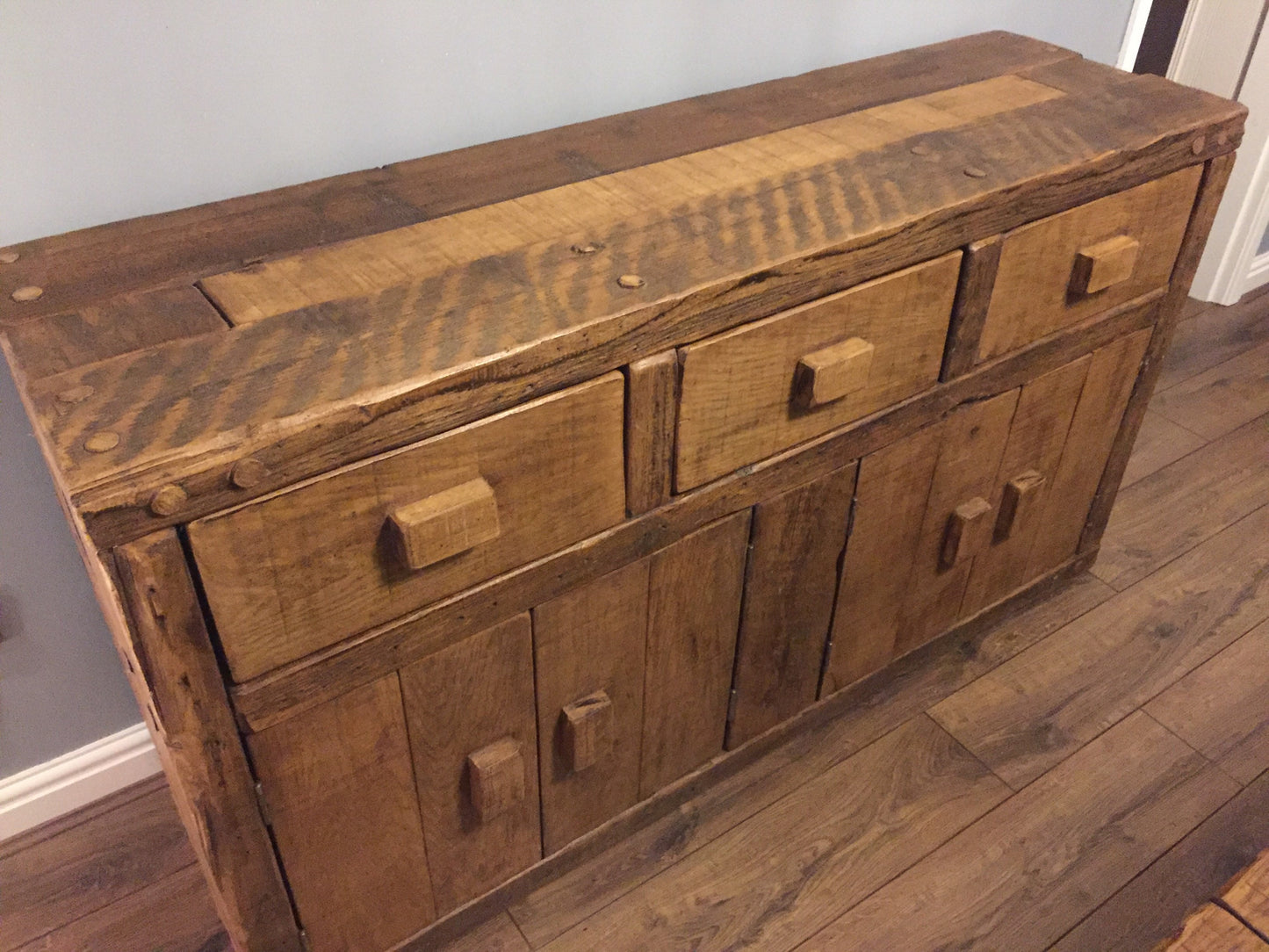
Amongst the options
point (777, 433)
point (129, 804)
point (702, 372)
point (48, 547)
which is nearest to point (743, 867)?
point (777, 433)

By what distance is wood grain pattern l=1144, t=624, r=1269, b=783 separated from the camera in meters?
1.51

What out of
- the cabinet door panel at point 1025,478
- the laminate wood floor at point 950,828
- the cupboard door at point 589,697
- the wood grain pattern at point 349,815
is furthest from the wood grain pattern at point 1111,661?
the wood grain pattern at point 349,815

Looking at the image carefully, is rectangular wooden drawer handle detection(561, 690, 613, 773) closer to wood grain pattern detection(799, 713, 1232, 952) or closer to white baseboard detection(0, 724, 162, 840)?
wood grain pattern detection(799, 713, 1232, 952)

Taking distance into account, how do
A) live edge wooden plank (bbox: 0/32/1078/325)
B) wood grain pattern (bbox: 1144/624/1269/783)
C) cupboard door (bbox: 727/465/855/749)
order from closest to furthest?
1. live edge wooden plank (bbox: 0/32/1078/325)
2. cupboard door (bbox: 727/465/855/749)
3. wood grain pattern (bbox: 1144/624/1269/783)

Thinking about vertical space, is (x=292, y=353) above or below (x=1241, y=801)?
above

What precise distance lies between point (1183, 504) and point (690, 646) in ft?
4.02

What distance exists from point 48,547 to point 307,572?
574 mm

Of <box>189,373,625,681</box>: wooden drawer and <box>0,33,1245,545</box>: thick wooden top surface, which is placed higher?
<box>0,33,1245,545</box>: thick wooden top surface

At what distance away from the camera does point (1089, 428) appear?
59.2 inches

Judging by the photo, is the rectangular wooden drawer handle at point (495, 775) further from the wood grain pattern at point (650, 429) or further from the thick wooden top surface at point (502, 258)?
the thick wooden top surface at point (502, 258)

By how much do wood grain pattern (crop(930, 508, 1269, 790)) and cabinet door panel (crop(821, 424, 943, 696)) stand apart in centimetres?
21

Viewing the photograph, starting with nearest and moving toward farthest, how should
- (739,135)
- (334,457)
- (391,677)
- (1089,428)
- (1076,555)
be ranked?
(334,457) < (391,677) < (739,135) < (1089,428) < (1076,555)

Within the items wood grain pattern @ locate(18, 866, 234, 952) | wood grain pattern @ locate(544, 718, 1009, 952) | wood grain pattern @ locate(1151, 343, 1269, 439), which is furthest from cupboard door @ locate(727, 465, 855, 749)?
wood grain pattern @ locate(1151, 343, 1269, 439)

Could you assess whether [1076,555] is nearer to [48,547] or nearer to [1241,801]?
[1241,801]
